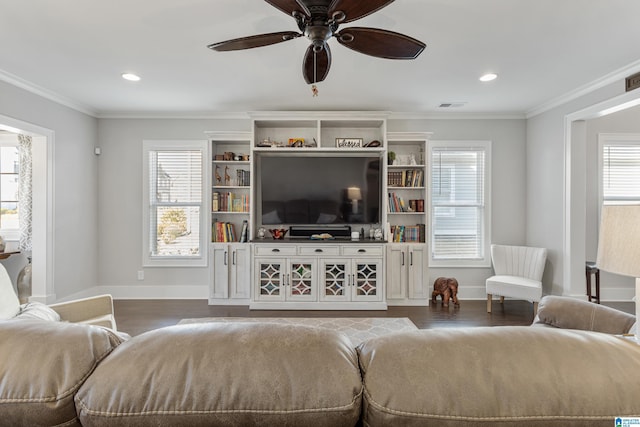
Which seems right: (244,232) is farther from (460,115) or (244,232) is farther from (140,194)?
(460,115)

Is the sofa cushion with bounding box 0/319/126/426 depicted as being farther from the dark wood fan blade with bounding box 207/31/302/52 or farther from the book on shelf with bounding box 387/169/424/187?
the book on shelf with bounding box 387/169/424/187

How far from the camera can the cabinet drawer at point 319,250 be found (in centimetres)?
421

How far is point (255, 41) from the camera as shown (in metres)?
2.06

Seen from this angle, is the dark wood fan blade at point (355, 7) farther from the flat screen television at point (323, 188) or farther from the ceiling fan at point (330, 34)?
the flat screen television at point (323, 188)

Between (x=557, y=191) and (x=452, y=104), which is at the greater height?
(x=452, y=104)

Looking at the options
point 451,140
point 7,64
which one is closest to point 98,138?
point 7,64

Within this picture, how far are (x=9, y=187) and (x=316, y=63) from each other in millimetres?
4818

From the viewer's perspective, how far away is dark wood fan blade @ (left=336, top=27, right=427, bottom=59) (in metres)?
1.92

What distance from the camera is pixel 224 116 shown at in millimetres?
4758

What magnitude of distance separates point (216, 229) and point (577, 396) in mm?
4264

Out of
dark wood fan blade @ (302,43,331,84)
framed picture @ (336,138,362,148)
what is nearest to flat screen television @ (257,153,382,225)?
framed picture @ (336,138,362,148)

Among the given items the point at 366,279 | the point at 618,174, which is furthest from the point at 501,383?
the point at 618,174

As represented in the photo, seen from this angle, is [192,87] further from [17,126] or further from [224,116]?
[17,126]

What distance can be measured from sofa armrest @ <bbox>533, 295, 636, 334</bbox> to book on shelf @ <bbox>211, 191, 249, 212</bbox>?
363 centimetres
